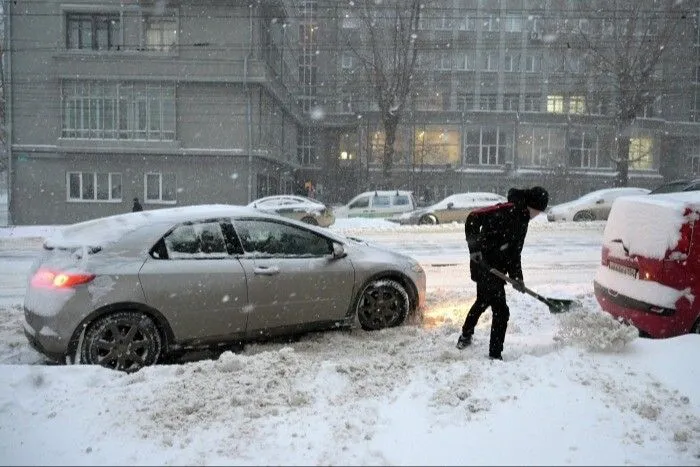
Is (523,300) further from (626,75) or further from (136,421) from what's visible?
(626,75)

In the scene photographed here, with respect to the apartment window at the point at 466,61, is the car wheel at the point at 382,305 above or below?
below

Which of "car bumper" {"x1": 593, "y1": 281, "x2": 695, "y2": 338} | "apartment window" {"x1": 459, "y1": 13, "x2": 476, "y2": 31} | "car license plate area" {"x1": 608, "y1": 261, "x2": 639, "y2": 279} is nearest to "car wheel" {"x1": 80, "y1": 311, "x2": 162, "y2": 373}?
"car bumper" {"x1": 593, "y1": 281, "x2": 695, "y2": 338}

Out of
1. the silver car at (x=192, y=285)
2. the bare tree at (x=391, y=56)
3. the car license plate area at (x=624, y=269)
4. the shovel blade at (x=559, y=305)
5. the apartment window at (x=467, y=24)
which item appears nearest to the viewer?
the silver car at (x=192, y=285)

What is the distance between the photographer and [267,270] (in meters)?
5.91

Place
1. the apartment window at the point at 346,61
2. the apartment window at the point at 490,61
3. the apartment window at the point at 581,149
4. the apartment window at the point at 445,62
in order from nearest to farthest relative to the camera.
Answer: the apartment window at the point at 581,149, the apartment window at the point at 445,62, the apartment window at the point at 490,61, the apartment window at the point at 346,61

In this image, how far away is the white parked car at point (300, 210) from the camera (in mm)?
21344

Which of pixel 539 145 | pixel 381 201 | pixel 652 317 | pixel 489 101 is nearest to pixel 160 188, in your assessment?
pixel 381 201

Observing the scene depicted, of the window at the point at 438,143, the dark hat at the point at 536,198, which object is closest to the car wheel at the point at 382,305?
the dark hat at the point at 536,198

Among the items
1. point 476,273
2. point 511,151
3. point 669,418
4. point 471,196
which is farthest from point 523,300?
point 511,151

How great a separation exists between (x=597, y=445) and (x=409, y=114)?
4277 cm

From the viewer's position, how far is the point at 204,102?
2788 cm

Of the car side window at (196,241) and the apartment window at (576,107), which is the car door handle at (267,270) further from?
the apartment window at (576,107)

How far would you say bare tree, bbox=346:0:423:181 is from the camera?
106ft

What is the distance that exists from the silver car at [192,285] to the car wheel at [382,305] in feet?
0.04
